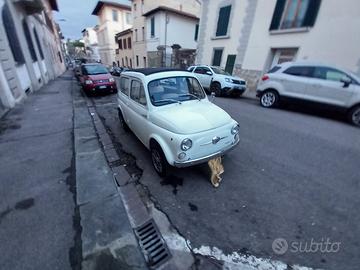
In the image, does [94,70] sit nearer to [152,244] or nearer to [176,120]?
[176,120]

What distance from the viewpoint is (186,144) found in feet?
9.14

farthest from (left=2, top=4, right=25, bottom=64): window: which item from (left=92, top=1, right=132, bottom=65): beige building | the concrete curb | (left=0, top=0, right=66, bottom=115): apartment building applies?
(left=92, top=1, right=132, bottom=65): beige building

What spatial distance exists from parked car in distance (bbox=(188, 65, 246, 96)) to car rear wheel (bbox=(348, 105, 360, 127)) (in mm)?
4925

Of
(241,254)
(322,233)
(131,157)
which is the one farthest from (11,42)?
(322,233)

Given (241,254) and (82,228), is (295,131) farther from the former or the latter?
(82,228)

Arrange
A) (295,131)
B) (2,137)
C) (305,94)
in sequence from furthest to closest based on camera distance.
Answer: (305,94)
(295,131)
(2,137)

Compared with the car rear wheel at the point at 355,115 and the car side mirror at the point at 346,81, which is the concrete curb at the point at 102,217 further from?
the car rear wheel at the point at 355,115

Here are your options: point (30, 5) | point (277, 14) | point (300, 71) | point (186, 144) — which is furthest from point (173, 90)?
point (30, 5)

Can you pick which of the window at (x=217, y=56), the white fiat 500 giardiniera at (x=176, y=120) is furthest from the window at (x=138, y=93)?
the window at (x=217, y=56)

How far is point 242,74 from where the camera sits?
40.9 feet

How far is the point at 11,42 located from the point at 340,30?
1563cm

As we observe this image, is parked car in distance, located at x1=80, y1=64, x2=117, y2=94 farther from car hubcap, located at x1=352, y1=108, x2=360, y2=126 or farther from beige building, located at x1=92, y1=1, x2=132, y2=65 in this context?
beige building, located at x1=92, y1=1, x2=132, y2=65

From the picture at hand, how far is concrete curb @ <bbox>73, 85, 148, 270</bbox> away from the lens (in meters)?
2.03

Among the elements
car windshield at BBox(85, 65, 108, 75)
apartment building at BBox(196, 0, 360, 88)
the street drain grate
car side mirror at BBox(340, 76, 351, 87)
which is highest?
apartment building at BBox(196, 0, 360, 88)
